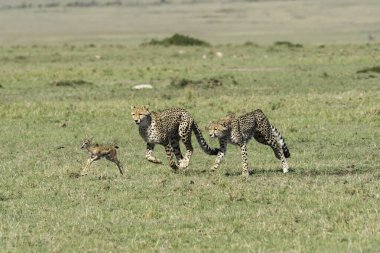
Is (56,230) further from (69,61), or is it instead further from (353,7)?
(353,7)

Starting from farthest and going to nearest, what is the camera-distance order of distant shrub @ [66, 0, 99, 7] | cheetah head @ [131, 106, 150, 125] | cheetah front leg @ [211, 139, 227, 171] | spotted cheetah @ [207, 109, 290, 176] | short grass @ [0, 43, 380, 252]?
distant shrub @ [66, 0, 99, 7] → cheetah front leg @ [211, 139, 227, 171] → cheetah head @ [131, 106, 150, 125] → spotted cheetah @ [207, 109, 290, 176] → short grass @ [0, 43, 380, 252]

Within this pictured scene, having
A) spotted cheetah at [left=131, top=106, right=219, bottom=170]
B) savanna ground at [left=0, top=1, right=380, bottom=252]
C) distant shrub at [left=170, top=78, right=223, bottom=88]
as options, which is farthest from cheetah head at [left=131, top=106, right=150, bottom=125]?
distant shrub at [left=170, top=78, right=223, bottom=88]

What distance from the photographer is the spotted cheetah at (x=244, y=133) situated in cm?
1452

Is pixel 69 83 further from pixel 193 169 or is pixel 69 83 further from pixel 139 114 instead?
pixel 139 114

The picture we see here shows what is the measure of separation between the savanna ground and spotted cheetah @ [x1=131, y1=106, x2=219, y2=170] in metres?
0.33

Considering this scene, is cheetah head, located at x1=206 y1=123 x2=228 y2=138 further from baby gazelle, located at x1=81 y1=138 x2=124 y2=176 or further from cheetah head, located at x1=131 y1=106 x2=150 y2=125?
baby gazelle, located at x1=81 y1=138 x2=124 y2=176

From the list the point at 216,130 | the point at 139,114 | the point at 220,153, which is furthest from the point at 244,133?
the point at 139,114

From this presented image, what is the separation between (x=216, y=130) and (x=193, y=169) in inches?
59.8

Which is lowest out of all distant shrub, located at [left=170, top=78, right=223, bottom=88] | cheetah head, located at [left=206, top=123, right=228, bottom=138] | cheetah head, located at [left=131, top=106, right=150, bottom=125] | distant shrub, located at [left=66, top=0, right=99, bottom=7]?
distant shrub, located at [left=66, top=0, right=99, bottom=7]

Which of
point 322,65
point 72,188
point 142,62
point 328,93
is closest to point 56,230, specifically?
point 72,188

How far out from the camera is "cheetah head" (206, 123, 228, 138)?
14.4 m

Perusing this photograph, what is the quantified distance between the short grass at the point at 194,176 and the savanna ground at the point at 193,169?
0.10 feet

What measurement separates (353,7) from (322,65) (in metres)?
73.1

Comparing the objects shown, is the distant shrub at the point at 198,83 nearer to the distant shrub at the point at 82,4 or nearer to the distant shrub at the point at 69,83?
the distant shrub at the point at 69,83
